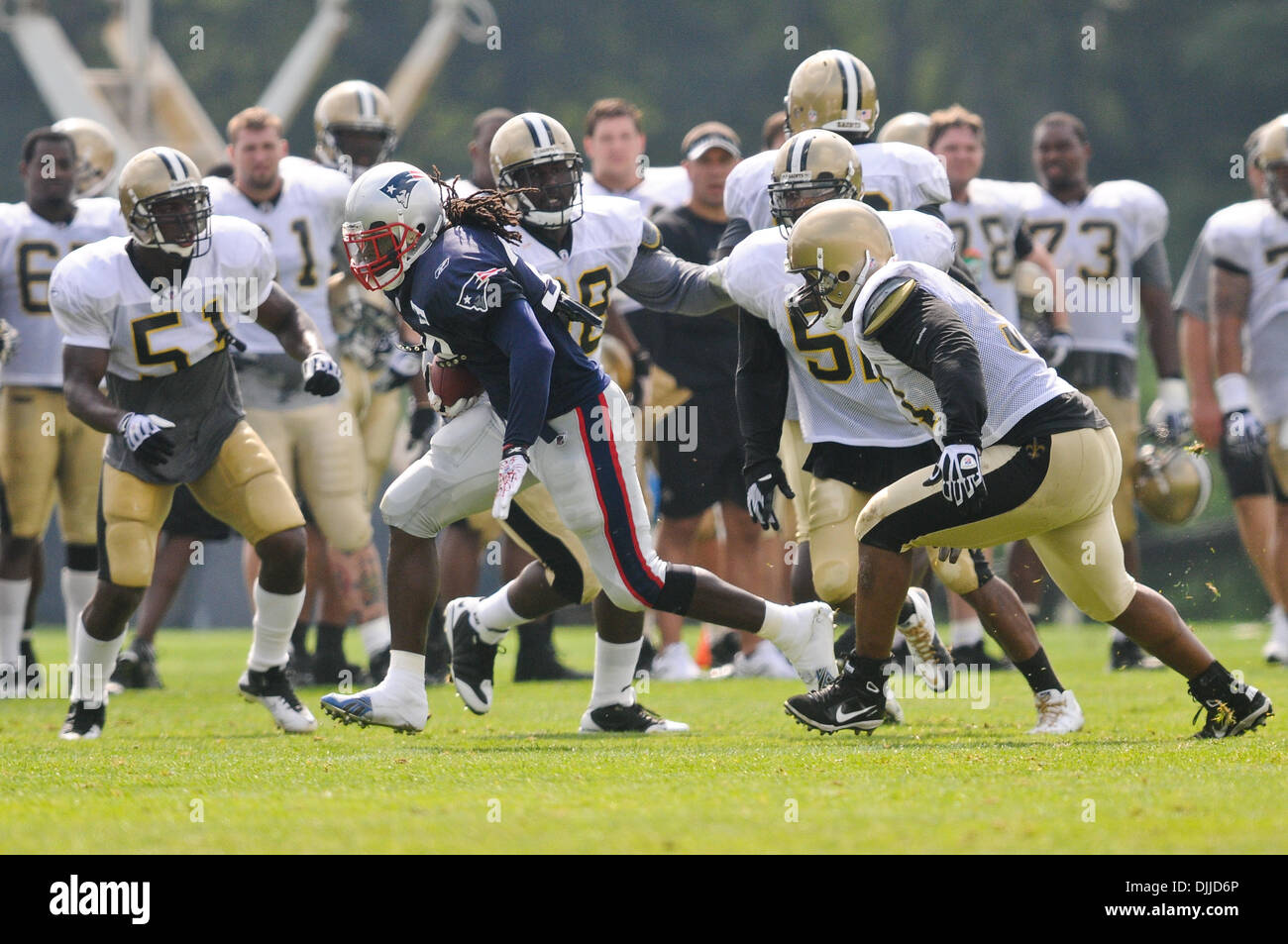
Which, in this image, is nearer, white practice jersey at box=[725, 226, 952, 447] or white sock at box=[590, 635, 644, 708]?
white practice jersey at box=[725, 226, 952, 447]

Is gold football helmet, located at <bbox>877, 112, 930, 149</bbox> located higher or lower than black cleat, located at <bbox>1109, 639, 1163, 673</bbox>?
higher

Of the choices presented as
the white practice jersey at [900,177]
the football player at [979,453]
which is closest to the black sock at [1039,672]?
the football player at [979,453]

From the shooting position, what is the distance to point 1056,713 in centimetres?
568

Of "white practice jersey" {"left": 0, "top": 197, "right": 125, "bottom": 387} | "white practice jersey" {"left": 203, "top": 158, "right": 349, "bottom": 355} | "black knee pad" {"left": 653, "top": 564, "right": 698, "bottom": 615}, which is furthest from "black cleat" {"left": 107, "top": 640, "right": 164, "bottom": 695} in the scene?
"black knee pad" {"left": 653, "top": 564, "right": 698, "bottom": 615}

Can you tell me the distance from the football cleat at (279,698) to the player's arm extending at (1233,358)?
372cm

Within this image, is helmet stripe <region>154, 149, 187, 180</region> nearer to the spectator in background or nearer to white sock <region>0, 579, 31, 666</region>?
white sock <region>0, 579, 31, 666</region>

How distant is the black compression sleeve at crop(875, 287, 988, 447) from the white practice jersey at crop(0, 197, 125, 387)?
3.82 m

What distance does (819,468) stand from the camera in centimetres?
578

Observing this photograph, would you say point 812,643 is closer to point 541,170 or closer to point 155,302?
point 541,170

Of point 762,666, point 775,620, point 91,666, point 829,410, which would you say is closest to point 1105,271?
point 762,666

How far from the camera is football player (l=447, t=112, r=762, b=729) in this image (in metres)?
5.65

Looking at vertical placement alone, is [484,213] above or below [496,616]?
above

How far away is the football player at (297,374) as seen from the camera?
754 cm

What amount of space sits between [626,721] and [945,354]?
5.39 ft
